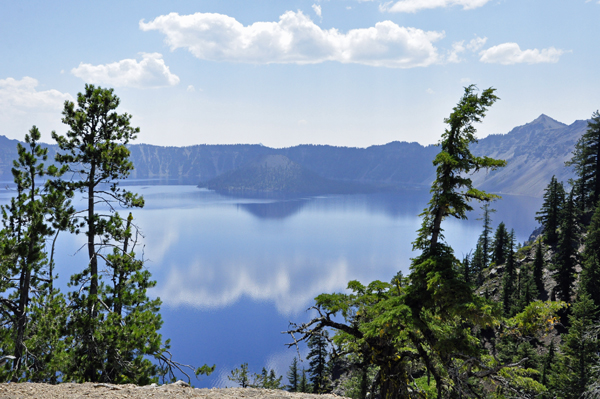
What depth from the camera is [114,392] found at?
9016 mm

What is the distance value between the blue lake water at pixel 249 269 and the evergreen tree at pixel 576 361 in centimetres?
2460

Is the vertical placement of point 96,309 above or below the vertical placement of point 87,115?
below

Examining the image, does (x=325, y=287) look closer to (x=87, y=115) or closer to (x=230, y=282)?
(x=230, y=282)

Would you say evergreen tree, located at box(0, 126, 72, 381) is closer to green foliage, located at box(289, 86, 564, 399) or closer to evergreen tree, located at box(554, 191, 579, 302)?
→ green foliage, located at box(289, 86, 564, 399)

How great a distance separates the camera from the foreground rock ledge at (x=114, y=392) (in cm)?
848

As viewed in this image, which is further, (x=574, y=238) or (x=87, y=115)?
(x=574, y=238)

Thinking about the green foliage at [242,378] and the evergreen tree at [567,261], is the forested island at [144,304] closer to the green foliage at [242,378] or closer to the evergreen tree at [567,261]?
the green foliage at [242,378]

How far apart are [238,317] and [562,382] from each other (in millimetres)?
53003

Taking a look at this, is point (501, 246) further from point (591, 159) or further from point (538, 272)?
point (591, 159)

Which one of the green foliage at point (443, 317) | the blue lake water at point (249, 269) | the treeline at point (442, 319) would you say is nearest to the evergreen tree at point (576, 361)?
the treeline at point (442, 319)

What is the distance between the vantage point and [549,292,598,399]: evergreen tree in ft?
78.8

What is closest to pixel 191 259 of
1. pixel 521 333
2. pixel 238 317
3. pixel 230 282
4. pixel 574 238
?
pixel 230 282

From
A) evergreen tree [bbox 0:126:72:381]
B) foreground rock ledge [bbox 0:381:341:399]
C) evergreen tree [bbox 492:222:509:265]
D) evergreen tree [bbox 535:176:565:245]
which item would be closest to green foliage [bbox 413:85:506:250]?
foreground rock ledge [bbox 0:381:341:399]

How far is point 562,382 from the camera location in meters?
25.0
